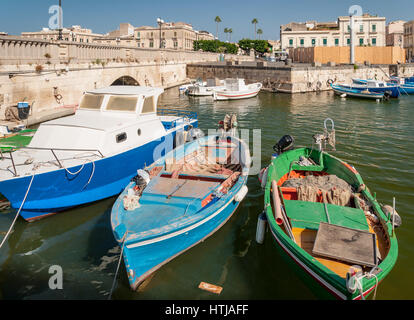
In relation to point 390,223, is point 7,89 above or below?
above

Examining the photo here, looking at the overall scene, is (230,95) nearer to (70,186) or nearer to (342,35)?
(70,186)

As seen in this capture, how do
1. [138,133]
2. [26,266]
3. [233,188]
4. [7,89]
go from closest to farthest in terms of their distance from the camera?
[26,266], [233,188], [138,133], [7,89]

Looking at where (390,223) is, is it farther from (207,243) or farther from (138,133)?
(138,133)

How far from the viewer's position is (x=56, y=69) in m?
24.1

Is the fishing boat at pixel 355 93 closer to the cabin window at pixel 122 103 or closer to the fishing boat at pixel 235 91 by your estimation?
the fishing boat at pixel 235 91

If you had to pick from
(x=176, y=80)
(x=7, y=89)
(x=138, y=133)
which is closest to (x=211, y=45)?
(x=176, y=80)

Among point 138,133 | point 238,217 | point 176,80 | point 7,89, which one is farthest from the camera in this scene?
point 176,80

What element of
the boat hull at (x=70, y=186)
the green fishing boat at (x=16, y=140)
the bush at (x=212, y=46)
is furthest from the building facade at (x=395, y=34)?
the green fishing boat at (x=16, y=140)

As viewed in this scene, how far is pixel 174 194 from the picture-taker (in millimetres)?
8898

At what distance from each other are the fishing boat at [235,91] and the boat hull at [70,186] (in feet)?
83.1

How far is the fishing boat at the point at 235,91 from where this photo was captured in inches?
1439

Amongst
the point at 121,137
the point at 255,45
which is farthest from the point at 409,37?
the point at 121,137

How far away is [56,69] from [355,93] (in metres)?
30.2
